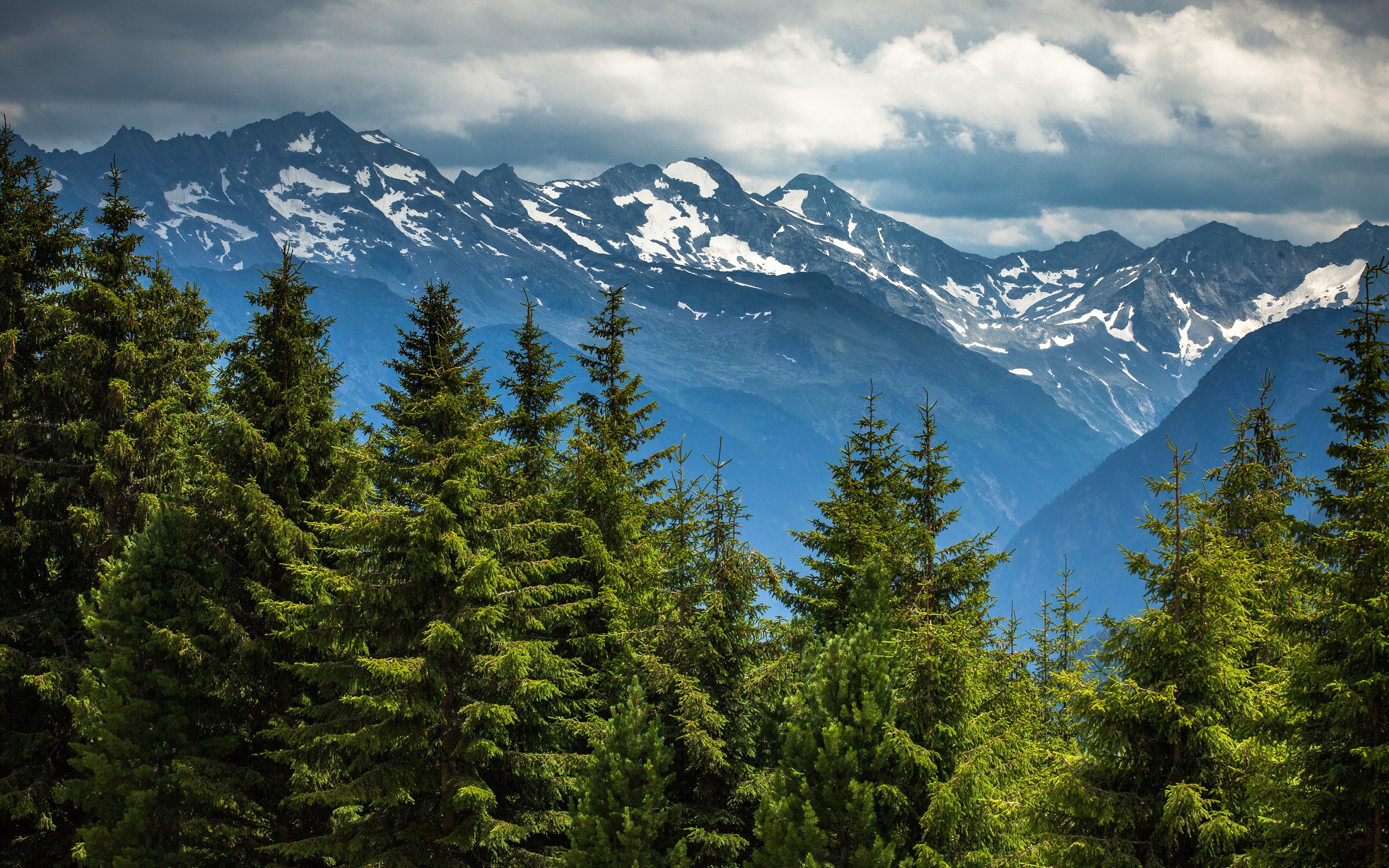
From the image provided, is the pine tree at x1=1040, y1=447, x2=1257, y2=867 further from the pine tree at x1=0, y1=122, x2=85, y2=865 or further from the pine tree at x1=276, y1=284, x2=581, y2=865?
the pine tree at x1=0, y1=122, x2=85, y2=865

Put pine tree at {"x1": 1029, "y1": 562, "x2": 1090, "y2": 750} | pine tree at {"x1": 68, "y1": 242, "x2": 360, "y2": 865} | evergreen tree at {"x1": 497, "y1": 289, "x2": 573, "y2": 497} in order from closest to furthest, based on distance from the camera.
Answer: pine tree at {"x1": 68, "y1": 242, "x2": 360, "y2": 865}, pine tree at {"x1": 1029, "y1": 562, "x2": 1090, "y2": 750}, evergreen tree at {"x1": 497, "y1": 289, "x2": 573, "y2": 497}

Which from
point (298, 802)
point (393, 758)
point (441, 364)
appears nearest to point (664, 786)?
point (393, 758)

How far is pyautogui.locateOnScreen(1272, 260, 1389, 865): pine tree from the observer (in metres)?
12.9

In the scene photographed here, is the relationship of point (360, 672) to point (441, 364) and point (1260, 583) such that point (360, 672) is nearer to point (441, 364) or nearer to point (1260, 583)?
point (441, 364)

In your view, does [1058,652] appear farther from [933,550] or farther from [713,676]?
[713,676]

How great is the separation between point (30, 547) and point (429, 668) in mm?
13011

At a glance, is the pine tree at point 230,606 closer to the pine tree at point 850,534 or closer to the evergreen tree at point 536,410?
the evergreen tree at point 536,410

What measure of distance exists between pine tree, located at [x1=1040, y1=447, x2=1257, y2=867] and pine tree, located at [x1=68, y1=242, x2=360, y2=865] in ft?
47.0

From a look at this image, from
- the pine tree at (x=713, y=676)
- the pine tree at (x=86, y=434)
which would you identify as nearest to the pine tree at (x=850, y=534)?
the pine tree at (x=713, y=676)

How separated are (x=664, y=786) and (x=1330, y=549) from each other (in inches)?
467

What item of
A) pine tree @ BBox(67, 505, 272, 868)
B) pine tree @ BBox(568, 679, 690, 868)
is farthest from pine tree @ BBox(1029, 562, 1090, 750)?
pine tree @ BBox(67, 505, 272, 868)

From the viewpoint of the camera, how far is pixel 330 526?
17.2m

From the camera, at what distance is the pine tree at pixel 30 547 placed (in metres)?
21.5

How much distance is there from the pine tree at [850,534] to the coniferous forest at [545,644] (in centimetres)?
13
